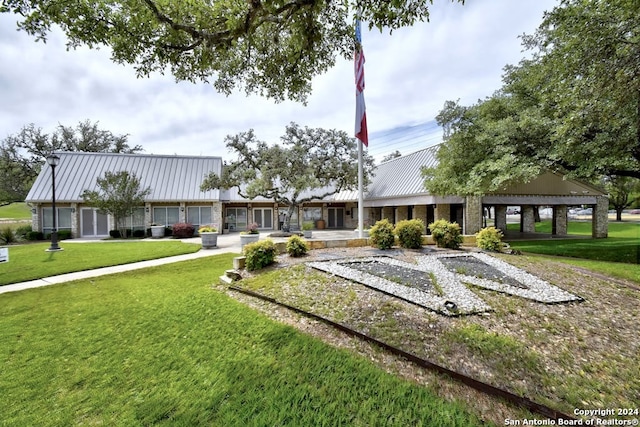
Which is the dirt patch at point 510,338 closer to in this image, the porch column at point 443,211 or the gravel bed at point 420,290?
the gravel bed at point 420,290

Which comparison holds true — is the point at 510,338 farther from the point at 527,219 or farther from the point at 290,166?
the point at 527,219

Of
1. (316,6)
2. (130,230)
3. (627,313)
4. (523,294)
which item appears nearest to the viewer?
(316,6)

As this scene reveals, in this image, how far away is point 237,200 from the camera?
78.6ft

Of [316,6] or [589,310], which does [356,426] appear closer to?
[589,310]

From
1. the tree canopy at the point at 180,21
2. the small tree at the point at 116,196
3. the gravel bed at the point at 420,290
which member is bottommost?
the gravel bed at the point at 420,290

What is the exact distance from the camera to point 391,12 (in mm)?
4473

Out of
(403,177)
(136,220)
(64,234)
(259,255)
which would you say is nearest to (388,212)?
(403,177)

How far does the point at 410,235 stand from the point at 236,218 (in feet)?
62.9

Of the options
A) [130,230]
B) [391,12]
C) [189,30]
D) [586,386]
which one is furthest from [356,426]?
[130,230]

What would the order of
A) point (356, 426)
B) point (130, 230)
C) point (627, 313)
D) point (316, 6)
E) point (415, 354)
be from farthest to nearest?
1. point (130, 230)
2. point (627, 313)
3. point (316, 6)
4. point (415, 354)
5. point (356, 426)

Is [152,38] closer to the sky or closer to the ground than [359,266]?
closer to the sky

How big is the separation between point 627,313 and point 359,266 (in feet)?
15.7

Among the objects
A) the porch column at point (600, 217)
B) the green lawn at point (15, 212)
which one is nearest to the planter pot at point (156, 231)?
the porch column at point (600, 217)

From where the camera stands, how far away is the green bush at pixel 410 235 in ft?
31.3
